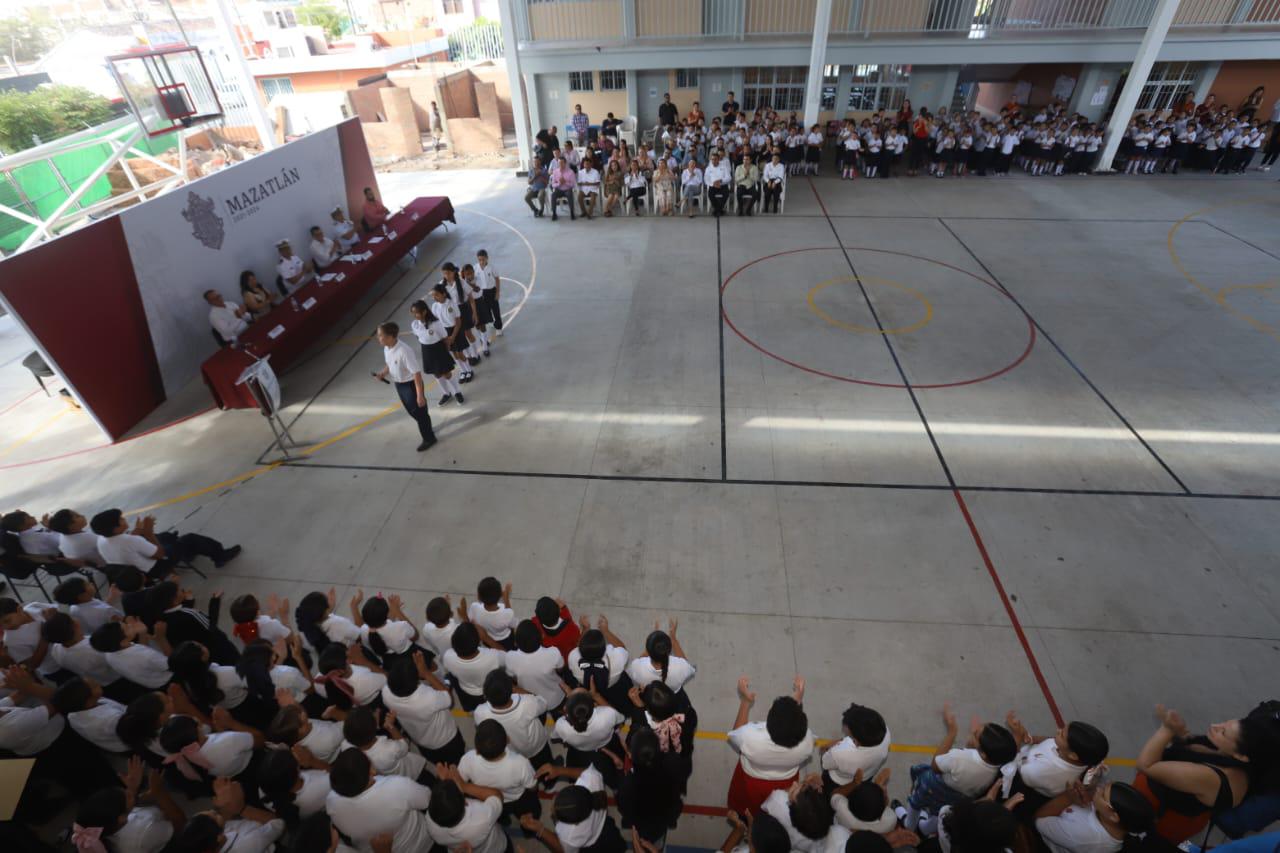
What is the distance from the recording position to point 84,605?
459 centimetres

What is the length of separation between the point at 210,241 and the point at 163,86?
5546 millimetres

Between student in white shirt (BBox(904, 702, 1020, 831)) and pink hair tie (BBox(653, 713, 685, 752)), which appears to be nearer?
student in white shirt (BBox(904, 702, 1020, 831))

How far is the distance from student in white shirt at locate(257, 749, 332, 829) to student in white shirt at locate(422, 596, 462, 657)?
36.4 inches

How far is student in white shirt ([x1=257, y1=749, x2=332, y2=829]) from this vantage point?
303cm

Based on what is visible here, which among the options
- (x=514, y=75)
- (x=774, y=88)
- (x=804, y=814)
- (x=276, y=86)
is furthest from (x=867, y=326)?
(x=276, y=86)

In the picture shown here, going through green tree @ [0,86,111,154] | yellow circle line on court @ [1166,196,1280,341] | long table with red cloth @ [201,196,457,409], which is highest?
green tree @ [0,86,111,154]

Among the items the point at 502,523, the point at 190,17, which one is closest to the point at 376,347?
the point at 502,523

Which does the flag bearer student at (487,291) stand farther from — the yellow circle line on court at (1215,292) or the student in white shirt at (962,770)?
the yellow circle line on court at (1215,292)

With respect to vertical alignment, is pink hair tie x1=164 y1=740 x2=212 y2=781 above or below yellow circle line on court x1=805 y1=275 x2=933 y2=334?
above

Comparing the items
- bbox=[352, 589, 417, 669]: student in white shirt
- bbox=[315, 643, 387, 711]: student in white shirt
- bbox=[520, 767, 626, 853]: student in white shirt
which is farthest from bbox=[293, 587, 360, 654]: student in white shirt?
bbox=[520, 767, 626, 853]: student in white shirt

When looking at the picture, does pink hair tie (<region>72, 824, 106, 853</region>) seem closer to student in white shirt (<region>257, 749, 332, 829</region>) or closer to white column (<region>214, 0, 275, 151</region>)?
student in white shirt (<region>257, 749, 332, 829</region>)

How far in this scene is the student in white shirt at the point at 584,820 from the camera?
2812 millimetres

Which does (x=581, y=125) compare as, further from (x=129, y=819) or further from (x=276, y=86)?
(x=276, y=86)

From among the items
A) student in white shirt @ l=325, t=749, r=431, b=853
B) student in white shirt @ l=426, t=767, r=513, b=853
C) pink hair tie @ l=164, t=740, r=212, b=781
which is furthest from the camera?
pink hair tie @ l=164, t=740, r=212, b=781
